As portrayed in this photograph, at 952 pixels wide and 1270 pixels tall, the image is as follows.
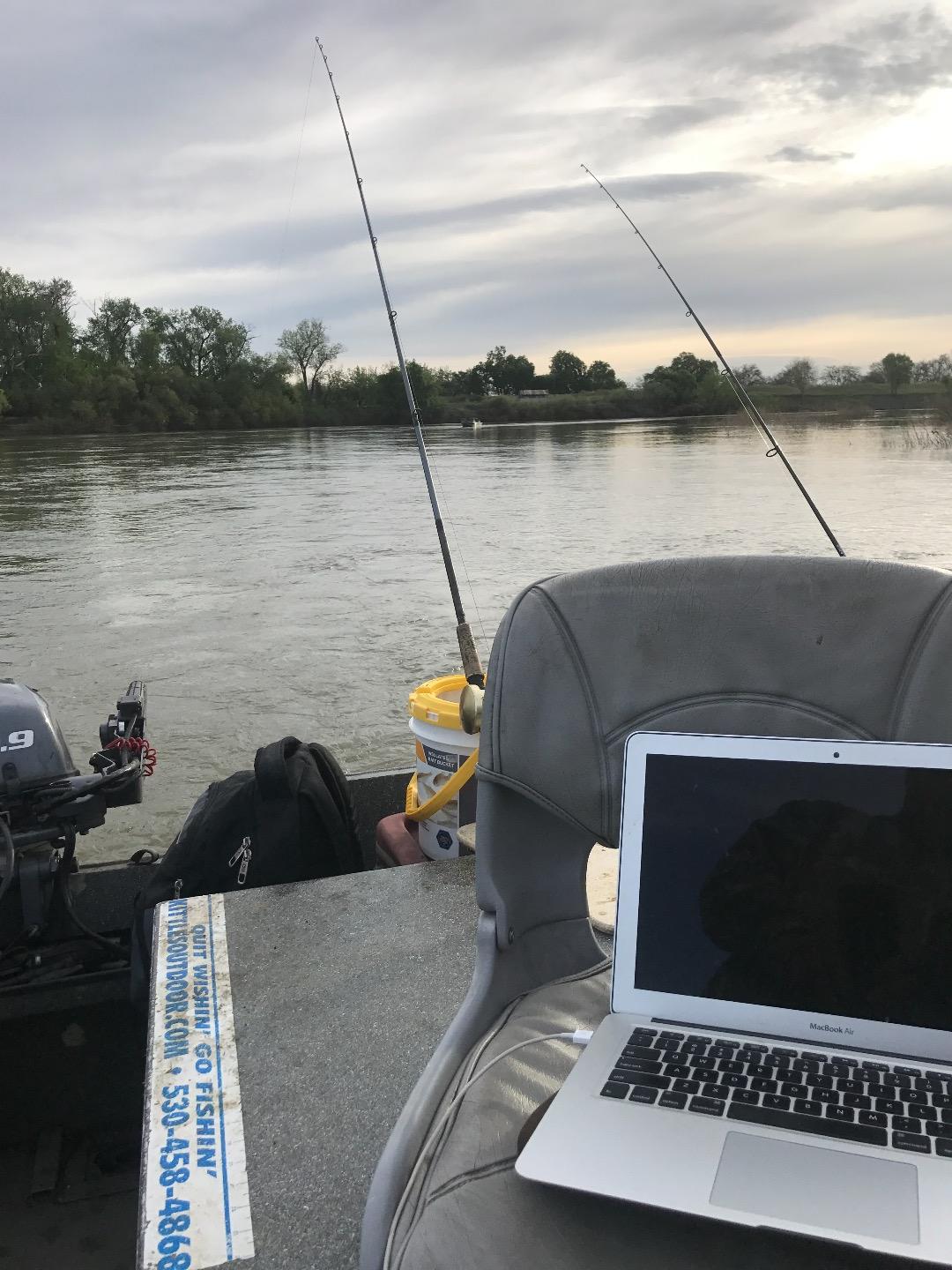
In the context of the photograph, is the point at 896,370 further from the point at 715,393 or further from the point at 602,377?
the point at 602,377

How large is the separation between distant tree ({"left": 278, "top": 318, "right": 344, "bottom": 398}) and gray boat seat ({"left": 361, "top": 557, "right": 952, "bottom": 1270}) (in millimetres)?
12890

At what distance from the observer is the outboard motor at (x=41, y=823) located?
6.52ft

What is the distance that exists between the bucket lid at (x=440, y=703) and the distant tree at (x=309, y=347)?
11867mm

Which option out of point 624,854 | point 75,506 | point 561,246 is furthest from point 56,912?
point 75,506

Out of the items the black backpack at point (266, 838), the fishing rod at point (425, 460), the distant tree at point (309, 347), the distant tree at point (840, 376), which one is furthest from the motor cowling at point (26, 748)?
the distant tree at point (309, 347)

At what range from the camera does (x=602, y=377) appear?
950 centimetres

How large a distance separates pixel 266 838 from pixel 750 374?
1973mm

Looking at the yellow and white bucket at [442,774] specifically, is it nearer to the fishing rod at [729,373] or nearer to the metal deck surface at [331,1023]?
the metal deck surface at [331,1023]

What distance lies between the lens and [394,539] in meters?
10.8

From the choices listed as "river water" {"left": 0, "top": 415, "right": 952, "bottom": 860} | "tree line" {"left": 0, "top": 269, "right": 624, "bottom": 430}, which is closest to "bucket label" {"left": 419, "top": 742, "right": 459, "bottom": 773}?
"river water" {"left": 0, "top": 415, "right": 952, "bottom": 860}

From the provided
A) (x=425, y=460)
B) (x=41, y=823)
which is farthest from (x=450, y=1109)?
(x=425, y=460)

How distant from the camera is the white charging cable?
85 centimetres

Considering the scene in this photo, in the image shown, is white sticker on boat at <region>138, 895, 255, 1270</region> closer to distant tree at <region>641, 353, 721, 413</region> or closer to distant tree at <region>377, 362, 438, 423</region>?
distant tree at <region>641, 353, 721, 413</region>

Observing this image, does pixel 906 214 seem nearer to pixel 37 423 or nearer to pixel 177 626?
pixel 177 626
